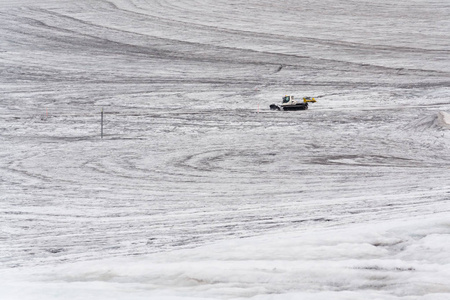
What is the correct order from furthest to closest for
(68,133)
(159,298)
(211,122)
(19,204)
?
(211,122) < (68,133) < (19,204) < (159,298)

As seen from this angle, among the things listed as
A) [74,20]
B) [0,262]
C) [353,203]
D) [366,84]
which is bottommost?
[0,262]

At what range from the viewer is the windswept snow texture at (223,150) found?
209 inches

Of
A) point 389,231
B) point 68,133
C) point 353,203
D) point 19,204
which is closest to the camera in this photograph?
point 389,231

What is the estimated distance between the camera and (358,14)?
37625 mm

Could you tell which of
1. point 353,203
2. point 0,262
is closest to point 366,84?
point 353,203

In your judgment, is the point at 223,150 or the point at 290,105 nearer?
the point at 223,150

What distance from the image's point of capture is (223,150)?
623 inches

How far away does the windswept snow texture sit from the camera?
5.32 metres

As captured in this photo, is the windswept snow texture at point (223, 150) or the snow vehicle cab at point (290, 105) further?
the snow vehicle cab at point (290, 105)

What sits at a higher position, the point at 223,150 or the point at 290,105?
the point at 290,105

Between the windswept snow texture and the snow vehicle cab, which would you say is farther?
the snow vehicle cab

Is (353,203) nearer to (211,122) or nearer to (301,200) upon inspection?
(301,200)

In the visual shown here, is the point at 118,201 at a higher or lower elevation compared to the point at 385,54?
lower

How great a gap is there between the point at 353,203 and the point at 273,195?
90.9 inches
